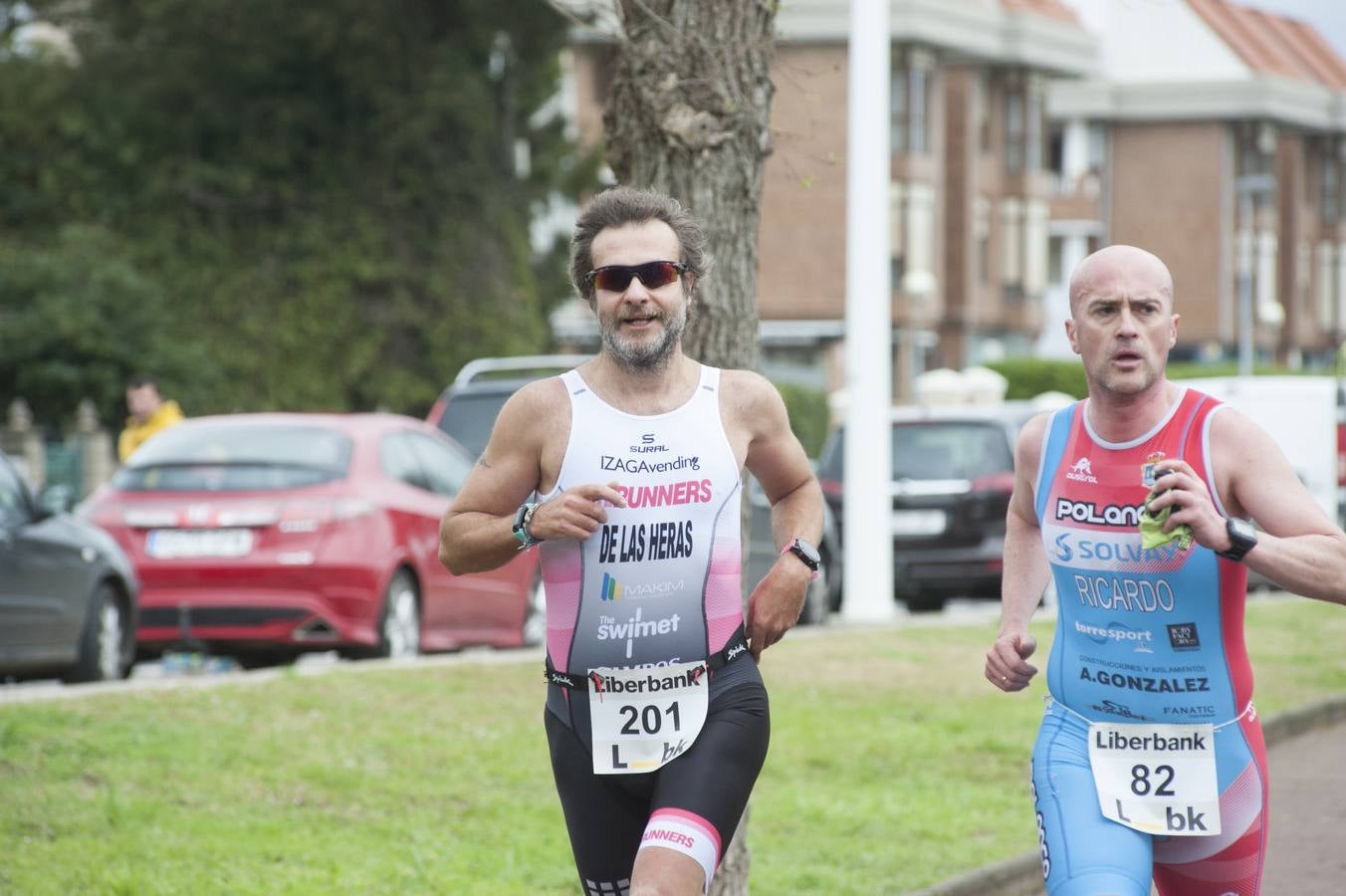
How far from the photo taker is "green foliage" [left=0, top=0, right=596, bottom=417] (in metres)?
35.2

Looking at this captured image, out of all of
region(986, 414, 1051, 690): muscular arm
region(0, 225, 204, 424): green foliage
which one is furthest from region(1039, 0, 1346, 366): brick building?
region(986, 414, 1051, 690): muscular arm

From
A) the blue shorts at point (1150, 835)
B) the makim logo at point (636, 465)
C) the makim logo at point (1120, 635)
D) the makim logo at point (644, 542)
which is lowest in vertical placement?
the blue shorts at point (1150, 835)

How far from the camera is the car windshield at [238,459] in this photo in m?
13.0

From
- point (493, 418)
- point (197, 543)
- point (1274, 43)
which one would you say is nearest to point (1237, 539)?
point (197, 543)

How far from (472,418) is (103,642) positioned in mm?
4698

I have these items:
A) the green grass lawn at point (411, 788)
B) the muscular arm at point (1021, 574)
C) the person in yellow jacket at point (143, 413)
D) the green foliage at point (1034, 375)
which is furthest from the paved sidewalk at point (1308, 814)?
the green foliage at point (1034, 375)

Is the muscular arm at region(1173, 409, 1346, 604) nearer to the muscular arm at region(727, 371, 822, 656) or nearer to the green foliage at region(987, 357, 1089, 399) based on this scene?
the muscular arm at region(727, 371, 822, 656)

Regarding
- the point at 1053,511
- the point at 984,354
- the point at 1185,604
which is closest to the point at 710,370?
the point at 1053,511

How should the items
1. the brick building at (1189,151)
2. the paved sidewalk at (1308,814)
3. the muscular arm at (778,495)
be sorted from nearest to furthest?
1. the muscular arm at (778,495)
2. the paved sidewalk at (1308,814)
3. the brick building at (1189,151)

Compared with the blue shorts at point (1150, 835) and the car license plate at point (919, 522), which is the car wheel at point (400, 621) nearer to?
the car license plate at point (919, 522)

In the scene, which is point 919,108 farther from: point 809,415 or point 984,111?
point 809,415

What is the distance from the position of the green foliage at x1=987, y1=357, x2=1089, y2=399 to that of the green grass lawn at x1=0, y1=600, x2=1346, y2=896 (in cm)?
4745

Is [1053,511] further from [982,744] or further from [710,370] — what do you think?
[982,744]

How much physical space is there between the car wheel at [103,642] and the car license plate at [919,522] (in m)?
8.69
